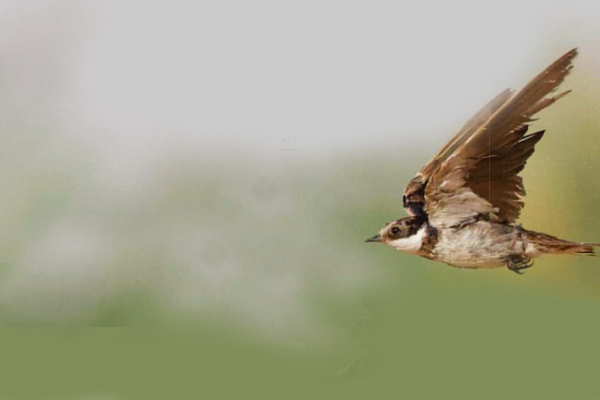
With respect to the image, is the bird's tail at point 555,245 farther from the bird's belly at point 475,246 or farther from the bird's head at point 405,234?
the bird's head at point 405,234

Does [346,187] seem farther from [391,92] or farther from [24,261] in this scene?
[24,261]

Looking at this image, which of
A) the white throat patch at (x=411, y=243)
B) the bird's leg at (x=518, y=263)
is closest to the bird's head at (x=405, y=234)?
the white throat patch at (x=411, y=243)

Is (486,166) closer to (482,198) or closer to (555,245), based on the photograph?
(482,198)

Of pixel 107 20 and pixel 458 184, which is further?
pixel 107 20

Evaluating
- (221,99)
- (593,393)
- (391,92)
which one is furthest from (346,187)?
(593,393)

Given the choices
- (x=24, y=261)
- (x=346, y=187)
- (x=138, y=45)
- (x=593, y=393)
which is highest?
(x=138, y=45)

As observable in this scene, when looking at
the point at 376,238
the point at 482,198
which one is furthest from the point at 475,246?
the point at 376,238

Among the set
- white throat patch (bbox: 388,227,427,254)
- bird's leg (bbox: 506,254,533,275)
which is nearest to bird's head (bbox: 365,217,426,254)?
white throat patch (bbox: 388,227,427,254)
